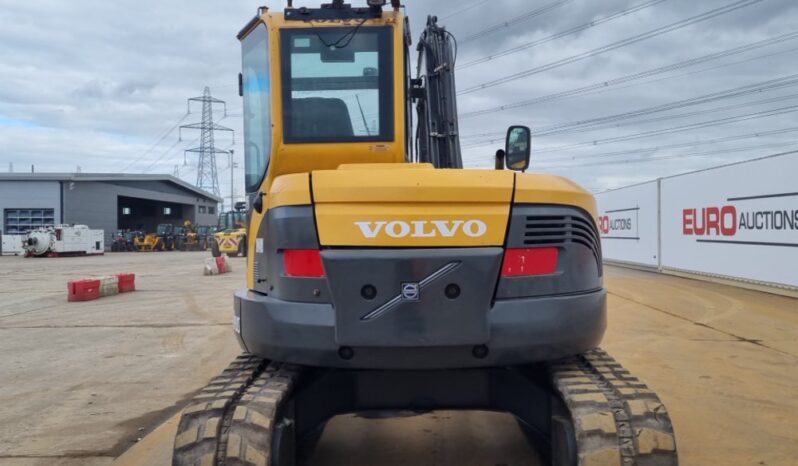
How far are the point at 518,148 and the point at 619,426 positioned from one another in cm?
182

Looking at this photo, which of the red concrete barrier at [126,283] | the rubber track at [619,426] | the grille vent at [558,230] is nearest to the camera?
the rubber track at [619,426]

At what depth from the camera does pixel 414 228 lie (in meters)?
3.18

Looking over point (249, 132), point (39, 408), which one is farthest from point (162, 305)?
point (249, 132)

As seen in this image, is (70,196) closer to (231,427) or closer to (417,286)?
(231,427)

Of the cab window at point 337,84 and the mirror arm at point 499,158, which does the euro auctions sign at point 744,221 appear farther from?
the cab window at point 337,84

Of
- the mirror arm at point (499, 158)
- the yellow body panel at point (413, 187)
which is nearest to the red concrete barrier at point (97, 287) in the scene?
the mirror arm at point (499, 158)

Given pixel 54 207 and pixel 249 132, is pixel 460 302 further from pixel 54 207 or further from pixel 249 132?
pixel 54 207

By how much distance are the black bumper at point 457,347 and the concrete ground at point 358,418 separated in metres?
1.62

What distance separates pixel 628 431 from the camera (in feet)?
10.3

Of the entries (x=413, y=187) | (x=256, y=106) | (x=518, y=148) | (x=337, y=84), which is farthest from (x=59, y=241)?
(x=413, y=187)

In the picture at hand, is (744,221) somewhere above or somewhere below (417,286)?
above

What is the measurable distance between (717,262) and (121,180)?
2088 inches

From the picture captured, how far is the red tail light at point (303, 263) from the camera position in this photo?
3.28 metres

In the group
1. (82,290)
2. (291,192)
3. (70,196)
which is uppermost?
(70,196)
